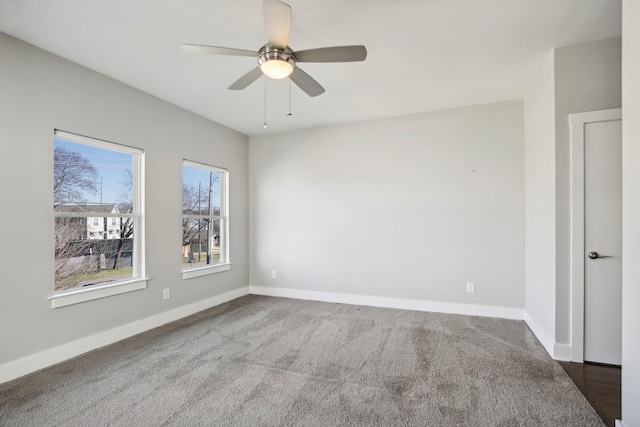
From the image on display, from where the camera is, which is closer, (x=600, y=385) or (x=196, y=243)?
(x=600, y=385)

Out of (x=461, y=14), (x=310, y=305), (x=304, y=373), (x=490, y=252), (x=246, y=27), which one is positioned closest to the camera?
(x=461, y=14)

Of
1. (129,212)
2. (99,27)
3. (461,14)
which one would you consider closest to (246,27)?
(99,27)

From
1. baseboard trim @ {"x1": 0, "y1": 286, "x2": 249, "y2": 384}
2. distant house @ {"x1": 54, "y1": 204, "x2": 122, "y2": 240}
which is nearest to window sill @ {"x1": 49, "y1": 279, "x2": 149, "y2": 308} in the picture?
baseboard trim @ {"x1": 0, "y1": 286, "x2": 249, "y2": 384}

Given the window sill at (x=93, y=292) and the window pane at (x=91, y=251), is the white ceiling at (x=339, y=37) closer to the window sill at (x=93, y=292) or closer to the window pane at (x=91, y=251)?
the window pane at (x=91, y=251)

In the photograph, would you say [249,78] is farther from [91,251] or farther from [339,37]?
[91,251]

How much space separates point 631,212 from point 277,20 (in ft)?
7.20

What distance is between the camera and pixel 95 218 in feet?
10.2

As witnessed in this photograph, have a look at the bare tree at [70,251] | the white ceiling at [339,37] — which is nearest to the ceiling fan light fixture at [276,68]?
the white ceiling at [339,37]

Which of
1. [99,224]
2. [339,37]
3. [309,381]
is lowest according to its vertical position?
[309,381]

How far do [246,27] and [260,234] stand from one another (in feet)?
11.1

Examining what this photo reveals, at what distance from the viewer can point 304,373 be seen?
2.48 metres

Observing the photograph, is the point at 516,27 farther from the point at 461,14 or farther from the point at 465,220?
the point at 465,220

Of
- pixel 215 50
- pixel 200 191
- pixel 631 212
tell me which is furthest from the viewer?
pixel 200 191

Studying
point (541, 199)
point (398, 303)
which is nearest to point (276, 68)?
point (541, 199)
